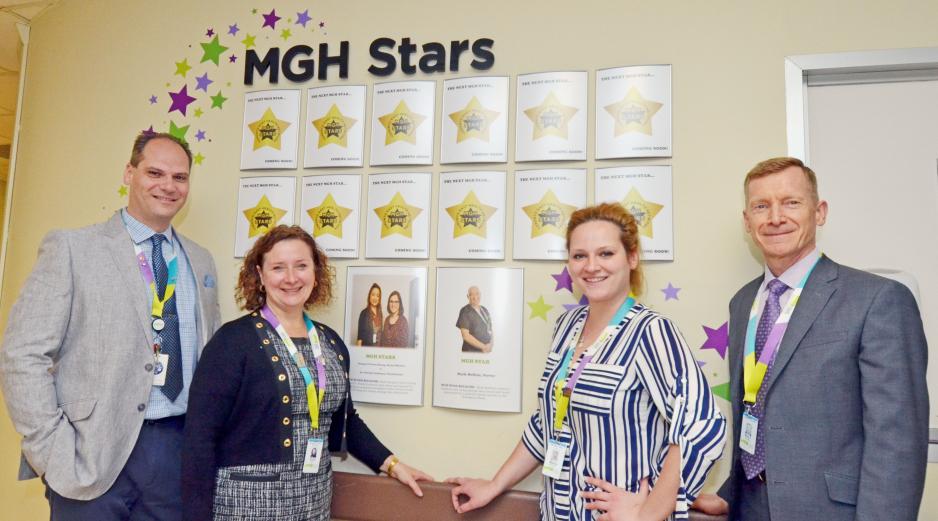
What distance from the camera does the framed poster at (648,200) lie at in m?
2.14

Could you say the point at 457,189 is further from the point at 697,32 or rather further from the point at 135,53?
the point at 135,53

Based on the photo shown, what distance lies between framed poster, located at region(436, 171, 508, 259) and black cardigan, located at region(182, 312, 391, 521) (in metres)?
0.81

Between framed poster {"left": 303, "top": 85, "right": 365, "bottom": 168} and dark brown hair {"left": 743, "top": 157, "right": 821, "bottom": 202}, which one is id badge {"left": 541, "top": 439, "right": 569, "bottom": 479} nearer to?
dark brown hair {"left": 743, "top": 157, "right": 821, "bottom": 202}

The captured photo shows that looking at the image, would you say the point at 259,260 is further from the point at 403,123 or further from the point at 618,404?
the point at 618,404

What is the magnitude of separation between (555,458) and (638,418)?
0.29 metres

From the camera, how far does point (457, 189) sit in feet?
7.70

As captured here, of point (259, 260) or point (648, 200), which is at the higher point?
point (648, 200)

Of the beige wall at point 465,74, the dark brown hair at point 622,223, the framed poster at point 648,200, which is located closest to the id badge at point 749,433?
the beige wall at point 465,74

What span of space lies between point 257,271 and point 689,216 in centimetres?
158

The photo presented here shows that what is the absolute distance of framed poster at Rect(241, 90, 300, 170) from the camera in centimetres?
253

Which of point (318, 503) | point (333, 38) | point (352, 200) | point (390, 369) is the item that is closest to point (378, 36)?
point (333, 38)

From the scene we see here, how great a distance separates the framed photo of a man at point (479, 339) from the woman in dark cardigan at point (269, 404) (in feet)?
1.35

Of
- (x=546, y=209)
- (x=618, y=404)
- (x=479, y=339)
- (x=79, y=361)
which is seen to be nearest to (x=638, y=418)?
(x=618, y=404)

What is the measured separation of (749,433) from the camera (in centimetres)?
169
